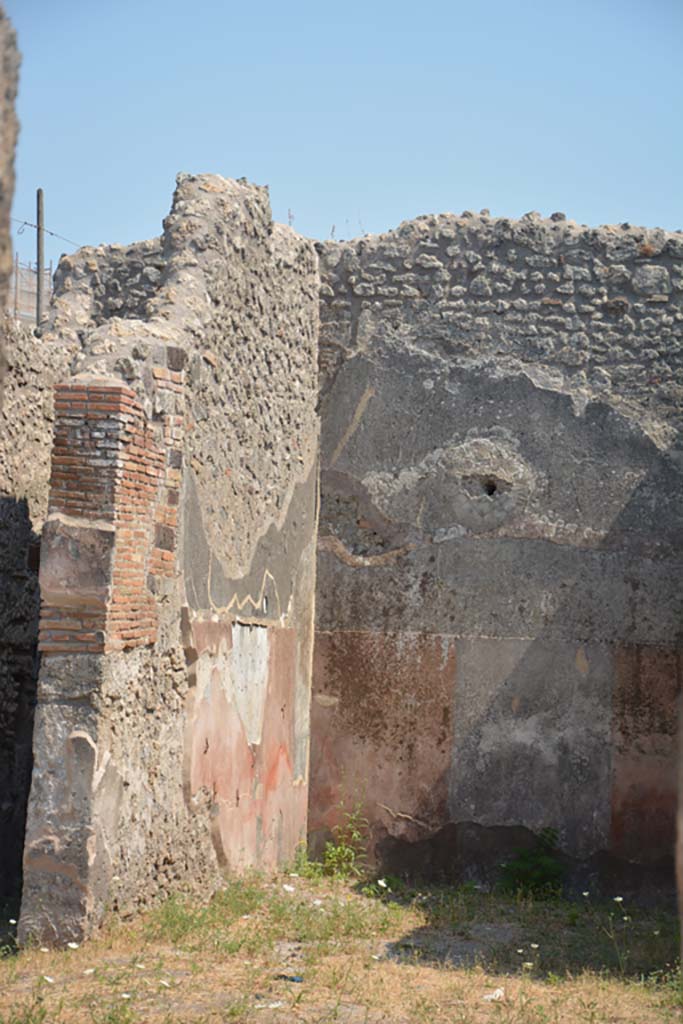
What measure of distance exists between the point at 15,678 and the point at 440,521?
9.69 feet

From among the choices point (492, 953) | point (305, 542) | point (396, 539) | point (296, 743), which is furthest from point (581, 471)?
point (492, 953)

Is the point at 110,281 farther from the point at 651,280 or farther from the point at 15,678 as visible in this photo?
the point at 651,280

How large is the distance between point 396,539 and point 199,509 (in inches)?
85.8

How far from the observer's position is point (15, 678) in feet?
23.1

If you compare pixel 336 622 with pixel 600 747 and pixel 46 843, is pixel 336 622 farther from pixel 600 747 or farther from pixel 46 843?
pixel 46 843

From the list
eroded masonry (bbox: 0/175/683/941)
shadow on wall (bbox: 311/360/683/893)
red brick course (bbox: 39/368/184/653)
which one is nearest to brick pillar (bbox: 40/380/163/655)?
red brick course (bbox: 39/368/184/653)

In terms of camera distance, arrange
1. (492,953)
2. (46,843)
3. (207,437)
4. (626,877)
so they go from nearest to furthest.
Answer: (46,843), (492,953), (207,437), (626,877)

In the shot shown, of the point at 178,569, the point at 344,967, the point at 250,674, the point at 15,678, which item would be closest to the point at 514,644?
the point at 250,674

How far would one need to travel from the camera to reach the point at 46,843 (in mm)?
5633

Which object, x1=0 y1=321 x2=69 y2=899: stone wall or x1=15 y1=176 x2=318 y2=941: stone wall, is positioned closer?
x1=15 y1=176 x2=318 y2=941: stone wall

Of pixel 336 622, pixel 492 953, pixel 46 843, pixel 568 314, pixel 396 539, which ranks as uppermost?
pixel 568 314

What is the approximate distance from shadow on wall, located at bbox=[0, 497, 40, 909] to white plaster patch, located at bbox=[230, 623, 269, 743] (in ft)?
3.58

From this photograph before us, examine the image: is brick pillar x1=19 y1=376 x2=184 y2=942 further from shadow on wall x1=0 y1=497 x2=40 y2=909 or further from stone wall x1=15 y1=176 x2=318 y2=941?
shadow on wall x1=0 y1=497 x2=40 y2=909

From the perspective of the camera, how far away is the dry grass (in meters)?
5.05
